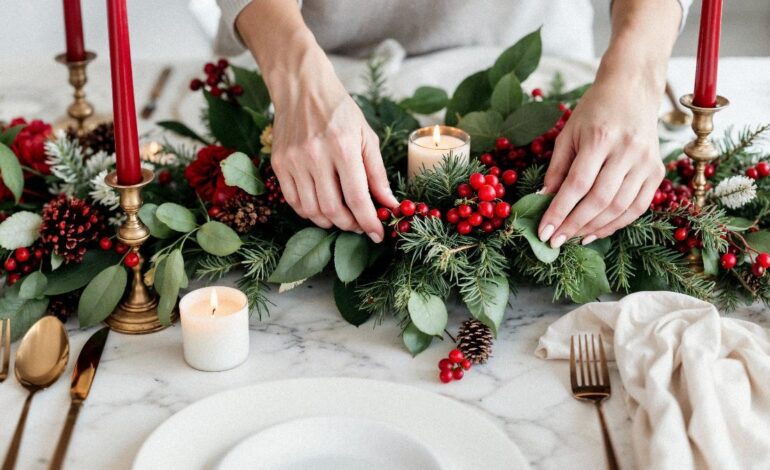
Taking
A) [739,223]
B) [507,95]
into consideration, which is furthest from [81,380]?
[739,223]

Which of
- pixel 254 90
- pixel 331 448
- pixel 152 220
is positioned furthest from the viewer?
pixel 254 90

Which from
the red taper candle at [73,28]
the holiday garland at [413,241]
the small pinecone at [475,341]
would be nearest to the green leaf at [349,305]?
the holiday garland at [413,241]

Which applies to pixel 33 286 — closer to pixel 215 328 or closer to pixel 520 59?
pixel 215 328

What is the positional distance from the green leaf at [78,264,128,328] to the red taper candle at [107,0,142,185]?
10 cm

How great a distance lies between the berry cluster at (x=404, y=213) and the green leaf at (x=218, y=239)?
150mm

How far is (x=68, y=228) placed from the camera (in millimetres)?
929

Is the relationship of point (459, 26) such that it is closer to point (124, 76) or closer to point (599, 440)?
point (124, 76)

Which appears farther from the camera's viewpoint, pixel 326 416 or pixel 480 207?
pixel 480 207

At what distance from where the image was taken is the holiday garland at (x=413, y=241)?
88 centimetres

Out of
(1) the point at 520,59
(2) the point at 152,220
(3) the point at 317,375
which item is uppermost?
(1) the point at 520,59

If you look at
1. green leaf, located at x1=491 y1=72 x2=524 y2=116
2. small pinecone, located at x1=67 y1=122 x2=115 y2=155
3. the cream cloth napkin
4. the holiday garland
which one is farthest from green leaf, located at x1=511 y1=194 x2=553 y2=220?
small pinecone, located at x1=67 y1=122 x2=115 y2=155

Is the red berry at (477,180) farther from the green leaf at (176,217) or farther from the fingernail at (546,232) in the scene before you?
the green leaf at (176,217)

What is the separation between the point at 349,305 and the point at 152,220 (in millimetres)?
223

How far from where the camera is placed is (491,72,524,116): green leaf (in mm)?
1063
